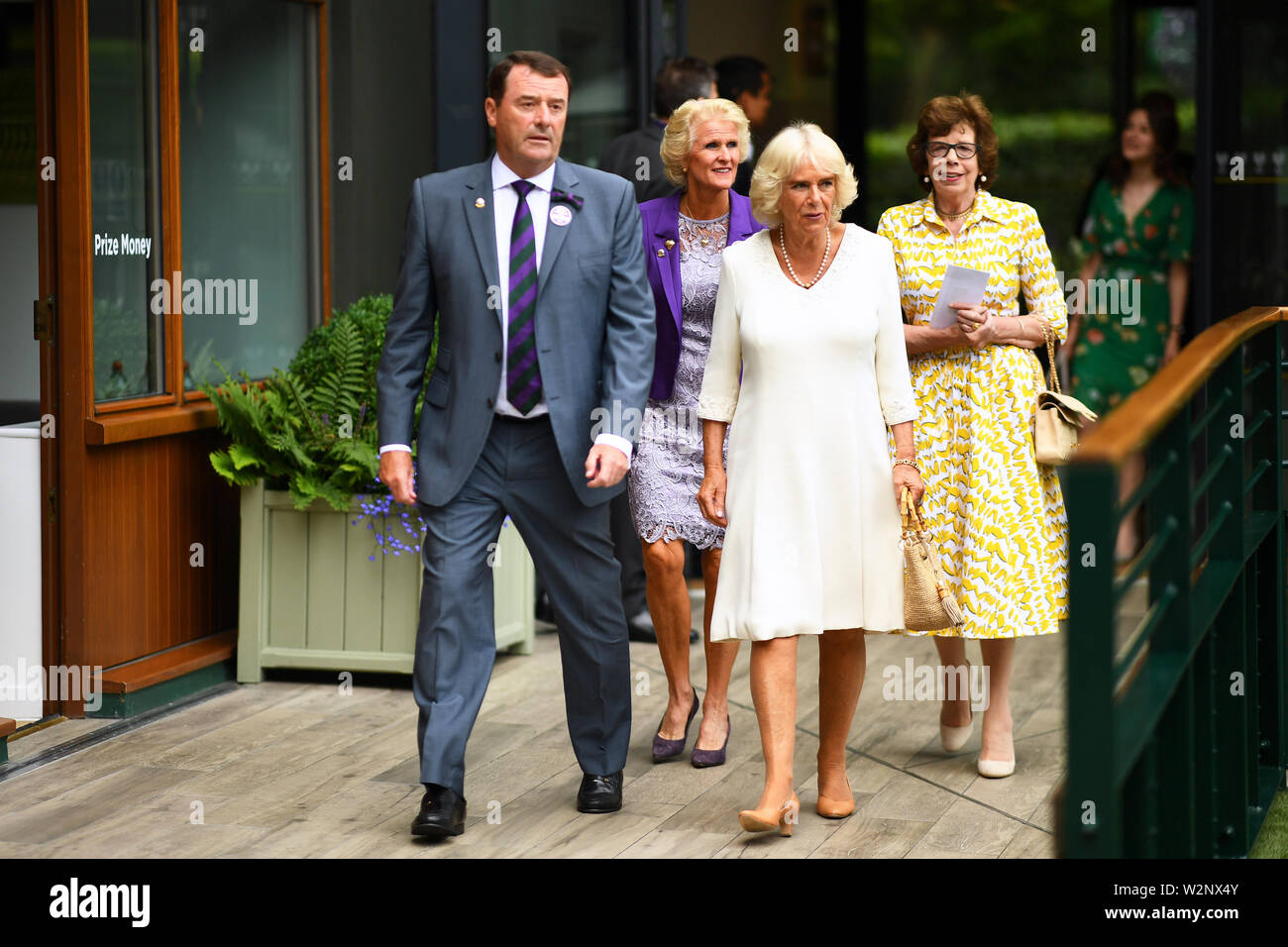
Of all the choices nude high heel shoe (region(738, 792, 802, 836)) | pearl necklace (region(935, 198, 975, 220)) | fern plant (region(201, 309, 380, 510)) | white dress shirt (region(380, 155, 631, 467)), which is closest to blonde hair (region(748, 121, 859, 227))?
white dress shirt (region(380, 155, 631, 467))

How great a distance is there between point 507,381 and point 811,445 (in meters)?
0.79

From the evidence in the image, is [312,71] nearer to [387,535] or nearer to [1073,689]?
[387,535]

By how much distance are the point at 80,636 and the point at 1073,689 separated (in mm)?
3827

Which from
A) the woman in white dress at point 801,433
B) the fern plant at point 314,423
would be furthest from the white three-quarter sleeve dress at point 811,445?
the fern plant at point 314,423

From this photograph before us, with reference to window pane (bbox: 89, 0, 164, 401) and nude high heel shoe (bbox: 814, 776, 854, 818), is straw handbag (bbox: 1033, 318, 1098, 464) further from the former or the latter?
window pane (bbox: 89, 0, 164, 401)

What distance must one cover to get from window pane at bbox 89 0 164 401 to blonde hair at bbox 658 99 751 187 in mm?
1900

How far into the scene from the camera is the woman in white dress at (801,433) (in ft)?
14.4

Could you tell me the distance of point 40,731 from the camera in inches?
219

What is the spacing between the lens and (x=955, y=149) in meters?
5.12

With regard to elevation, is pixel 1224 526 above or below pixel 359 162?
below

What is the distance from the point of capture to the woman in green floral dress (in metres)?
8.11

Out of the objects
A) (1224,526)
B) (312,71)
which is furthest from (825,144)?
(312,71)

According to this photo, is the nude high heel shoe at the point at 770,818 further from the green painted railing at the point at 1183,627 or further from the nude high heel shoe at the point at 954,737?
the nude high heel shoe at the point at 954,737

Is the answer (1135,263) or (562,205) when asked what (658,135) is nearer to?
(562,205)
